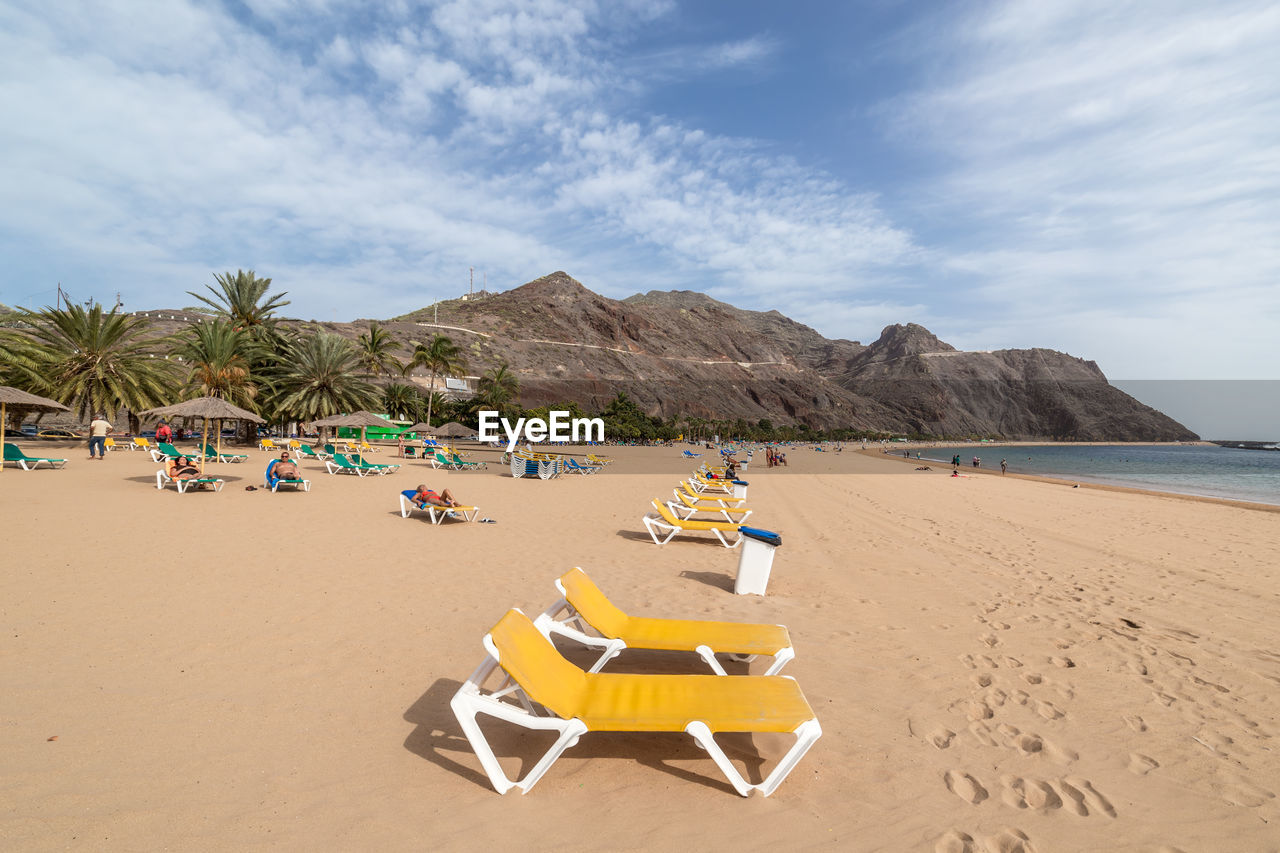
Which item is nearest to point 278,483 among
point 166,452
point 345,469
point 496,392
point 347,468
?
point 347,468

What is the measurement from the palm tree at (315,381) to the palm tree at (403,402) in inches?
711

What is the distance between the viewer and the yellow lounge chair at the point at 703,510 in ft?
32.5

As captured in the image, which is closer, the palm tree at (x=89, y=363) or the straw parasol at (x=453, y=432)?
the palm tree at (x=89, y=363)

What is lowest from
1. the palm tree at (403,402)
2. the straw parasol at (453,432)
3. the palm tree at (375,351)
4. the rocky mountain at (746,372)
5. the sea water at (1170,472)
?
the sea water at (1170,472)

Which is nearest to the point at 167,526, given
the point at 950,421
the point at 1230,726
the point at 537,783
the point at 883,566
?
the point at 537,783

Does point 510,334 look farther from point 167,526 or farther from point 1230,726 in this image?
point 1230,726

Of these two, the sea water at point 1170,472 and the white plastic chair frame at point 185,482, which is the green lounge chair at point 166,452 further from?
the sea water at point 1170,472

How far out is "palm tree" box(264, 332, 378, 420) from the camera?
30641 millimetres

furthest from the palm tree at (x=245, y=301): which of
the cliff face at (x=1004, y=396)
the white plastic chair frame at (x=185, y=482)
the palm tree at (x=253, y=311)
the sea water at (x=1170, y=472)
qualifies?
the cliff face at (x=1004, y=396)

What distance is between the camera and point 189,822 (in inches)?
94.3

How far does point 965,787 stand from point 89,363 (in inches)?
1196

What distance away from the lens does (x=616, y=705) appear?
2939 mm

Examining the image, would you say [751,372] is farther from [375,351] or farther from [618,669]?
[618,669]

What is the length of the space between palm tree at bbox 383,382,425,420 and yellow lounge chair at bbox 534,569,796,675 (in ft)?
161
